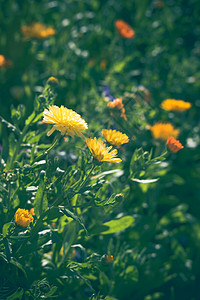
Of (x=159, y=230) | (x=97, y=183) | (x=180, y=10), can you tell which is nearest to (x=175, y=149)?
(x=97, y=183)

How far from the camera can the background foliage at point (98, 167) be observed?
1.13 metres

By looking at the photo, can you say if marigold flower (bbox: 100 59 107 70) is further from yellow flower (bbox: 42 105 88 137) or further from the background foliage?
yellow flower (bbox: 42 105 88 137)

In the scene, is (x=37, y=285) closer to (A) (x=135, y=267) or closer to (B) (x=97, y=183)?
(B) (x=97, y=183)

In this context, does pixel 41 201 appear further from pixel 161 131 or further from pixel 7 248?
pixel 161 131

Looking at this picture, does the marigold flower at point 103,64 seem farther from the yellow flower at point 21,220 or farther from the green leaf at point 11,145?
the yellow flower at point 21,220

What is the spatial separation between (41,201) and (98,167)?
0.22 m

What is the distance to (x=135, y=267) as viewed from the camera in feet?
4.70

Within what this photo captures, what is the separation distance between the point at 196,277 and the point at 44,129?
1.20m

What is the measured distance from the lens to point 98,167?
1.13 metres

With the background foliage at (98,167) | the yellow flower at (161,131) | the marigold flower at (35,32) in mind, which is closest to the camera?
the background foliage at (98,167)

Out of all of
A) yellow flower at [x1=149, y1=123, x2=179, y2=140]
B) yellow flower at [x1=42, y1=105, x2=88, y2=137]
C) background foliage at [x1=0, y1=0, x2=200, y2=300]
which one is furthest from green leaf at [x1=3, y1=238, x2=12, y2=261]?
yellow flower at [x1=149, y1=123, x2=179, y2=140]

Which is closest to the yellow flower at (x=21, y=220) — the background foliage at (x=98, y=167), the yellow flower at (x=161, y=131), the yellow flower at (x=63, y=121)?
the background foliage at (x=98, y=167)

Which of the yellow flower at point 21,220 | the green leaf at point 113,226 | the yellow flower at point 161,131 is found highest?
the yellow flower at point 21,220

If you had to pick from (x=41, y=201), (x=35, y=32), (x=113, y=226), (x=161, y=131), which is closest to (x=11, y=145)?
(x=41, y=201)
